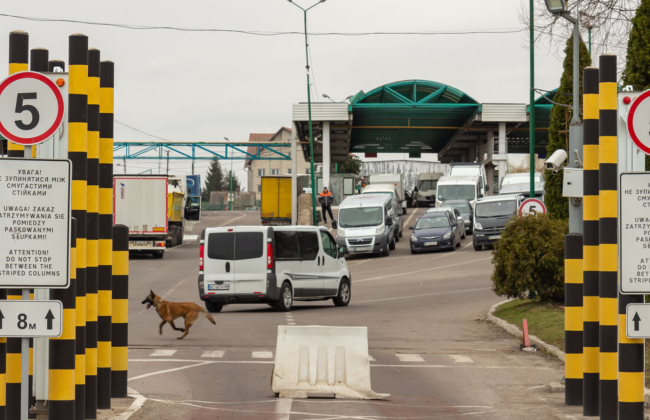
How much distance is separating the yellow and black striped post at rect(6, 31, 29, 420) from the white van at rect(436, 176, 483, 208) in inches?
1718

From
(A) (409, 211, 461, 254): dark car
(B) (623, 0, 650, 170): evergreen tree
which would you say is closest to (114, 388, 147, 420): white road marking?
(B) (623, 0, 650, 170): evergreen tree

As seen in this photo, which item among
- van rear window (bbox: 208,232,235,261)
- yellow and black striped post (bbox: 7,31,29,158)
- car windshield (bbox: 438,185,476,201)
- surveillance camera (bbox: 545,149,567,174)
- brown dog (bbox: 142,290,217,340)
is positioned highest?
car windshield (bbox: 438,185,476,201)

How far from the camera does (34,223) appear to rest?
23.0 ft

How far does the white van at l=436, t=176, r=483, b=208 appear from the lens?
5091cm

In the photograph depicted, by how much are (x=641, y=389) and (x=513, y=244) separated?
12180 millimetres

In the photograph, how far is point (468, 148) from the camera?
84.2 meters

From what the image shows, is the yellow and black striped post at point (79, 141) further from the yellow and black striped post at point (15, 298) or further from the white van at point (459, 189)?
the white van at point (459, 189)

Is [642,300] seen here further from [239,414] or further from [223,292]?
[223,292]

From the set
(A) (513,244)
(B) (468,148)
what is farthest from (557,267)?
(B) (468,148)

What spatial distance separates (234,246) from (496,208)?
19.4 m

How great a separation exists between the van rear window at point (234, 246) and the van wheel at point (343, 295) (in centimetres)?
306

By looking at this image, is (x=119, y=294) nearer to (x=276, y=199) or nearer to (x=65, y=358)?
(x=65, y=358)

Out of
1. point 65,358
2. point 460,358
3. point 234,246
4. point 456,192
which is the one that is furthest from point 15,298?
point 456,192

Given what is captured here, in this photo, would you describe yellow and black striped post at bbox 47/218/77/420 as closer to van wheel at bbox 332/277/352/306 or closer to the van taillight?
the van taillight
